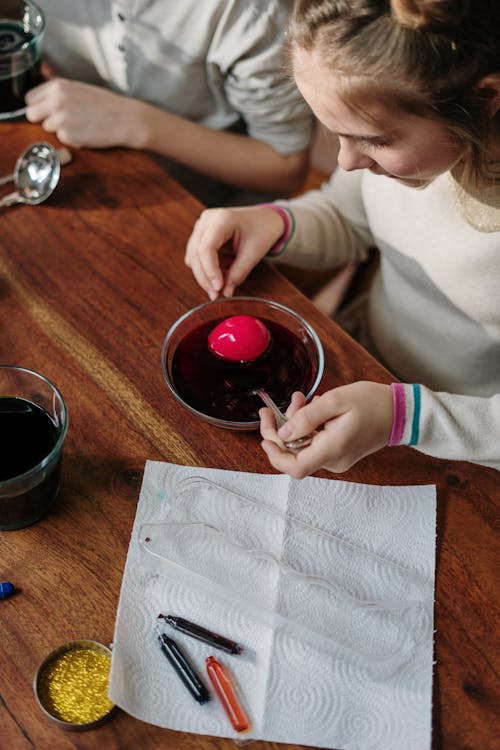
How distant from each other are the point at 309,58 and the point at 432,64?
13cm

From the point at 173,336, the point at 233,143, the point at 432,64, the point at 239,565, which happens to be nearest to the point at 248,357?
the point at 173,336

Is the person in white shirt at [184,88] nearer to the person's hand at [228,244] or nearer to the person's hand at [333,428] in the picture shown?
the person's hand at [228,244]

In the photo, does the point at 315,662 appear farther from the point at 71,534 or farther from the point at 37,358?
the point at 37,358

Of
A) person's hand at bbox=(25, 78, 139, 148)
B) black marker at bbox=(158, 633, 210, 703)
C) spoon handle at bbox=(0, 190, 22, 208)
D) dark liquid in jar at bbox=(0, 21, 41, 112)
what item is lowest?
black marker at bbox=(158, 633, 210, 703)

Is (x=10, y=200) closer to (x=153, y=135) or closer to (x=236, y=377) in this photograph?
(x=153, y=135)

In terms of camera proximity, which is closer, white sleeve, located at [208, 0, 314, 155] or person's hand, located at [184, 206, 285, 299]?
person's hand, located at [184, 206, 285, 299]

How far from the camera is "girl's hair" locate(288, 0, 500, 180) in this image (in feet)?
2.17

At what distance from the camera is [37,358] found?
0.90 m

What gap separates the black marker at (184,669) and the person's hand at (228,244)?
423 mm

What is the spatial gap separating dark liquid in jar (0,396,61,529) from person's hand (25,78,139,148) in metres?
0.51

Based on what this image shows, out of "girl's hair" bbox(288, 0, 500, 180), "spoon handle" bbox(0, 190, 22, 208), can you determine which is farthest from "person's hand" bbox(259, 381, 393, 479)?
"spoon handle" bbox(0, 190, 22, 208)

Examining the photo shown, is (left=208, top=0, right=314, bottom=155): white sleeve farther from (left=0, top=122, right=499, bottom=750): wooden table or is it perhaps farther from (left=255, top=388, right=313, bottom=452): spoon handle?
(left=255, top=388, right=313, bottom=452): spoon handle

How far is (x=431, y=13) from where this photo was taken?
645 mm

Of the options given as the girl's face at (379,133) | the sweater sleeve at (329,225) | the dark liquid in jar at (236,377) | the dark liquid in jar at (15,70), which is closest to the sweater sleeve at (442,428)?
the dark liquid in jar at (236,377)
